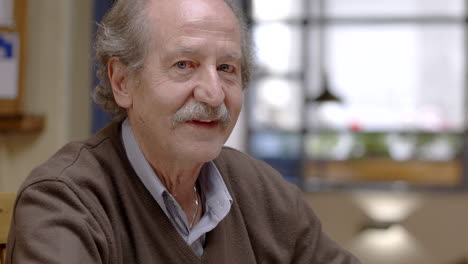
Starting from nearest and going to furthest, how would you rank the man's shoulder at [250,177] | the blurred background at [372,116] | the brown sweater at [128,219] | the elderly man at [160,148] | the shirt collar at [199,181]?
the brown sweater at [128,219] → the elderly man at [160,148] → the shirt collar at [199,181] → the man's shoulder at [250,177] → the blurred background at [372,116]

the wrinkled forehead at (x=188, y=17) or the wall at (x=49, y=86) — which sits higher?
the wrinkled forehead at (x=188, y=17)

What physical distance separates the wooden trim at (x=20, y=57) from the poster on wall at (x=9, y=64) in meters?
0.02

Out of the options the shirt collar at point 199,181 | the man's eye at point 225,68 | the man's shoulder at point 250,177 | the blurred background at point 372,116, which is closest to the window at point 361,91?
the blurred background at point 372,116

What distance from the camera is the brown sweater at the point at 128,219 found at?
1080 mm

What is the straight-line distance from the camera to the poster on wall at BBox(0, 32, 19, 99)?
10.5 feet

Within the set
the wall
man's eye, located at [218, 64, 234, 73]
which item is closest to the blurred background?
the wall

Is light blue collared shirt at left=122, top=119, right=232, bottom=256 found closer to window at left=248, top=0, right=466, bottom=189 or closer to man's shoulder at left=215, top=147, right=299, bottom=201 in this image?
man's shoulder at left=215, top=147, right=299, bottom=201

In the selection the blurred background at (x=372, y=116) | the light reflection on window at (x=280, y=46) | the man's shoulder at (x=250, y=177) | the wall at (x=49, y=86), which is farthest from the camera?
the light reflection on window at (x=280, y=46)

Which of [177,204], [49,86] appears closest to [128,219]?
[177,204]

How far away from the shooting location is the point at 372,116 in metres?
6.15

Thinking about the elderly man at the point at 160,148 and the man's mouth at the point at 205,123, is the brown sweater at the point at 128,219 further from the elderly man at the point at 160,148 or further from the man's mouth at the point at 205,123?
the man's mouth at the point at 205,123

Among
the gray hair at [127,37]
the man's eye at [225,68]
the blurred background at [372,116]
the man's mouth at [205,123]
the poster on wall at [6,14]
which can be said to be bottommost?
the blurred background at [372,116]

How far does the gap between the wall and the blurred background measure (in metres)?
2.77

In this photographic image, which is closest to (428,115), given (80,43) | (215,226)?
(80,43)
